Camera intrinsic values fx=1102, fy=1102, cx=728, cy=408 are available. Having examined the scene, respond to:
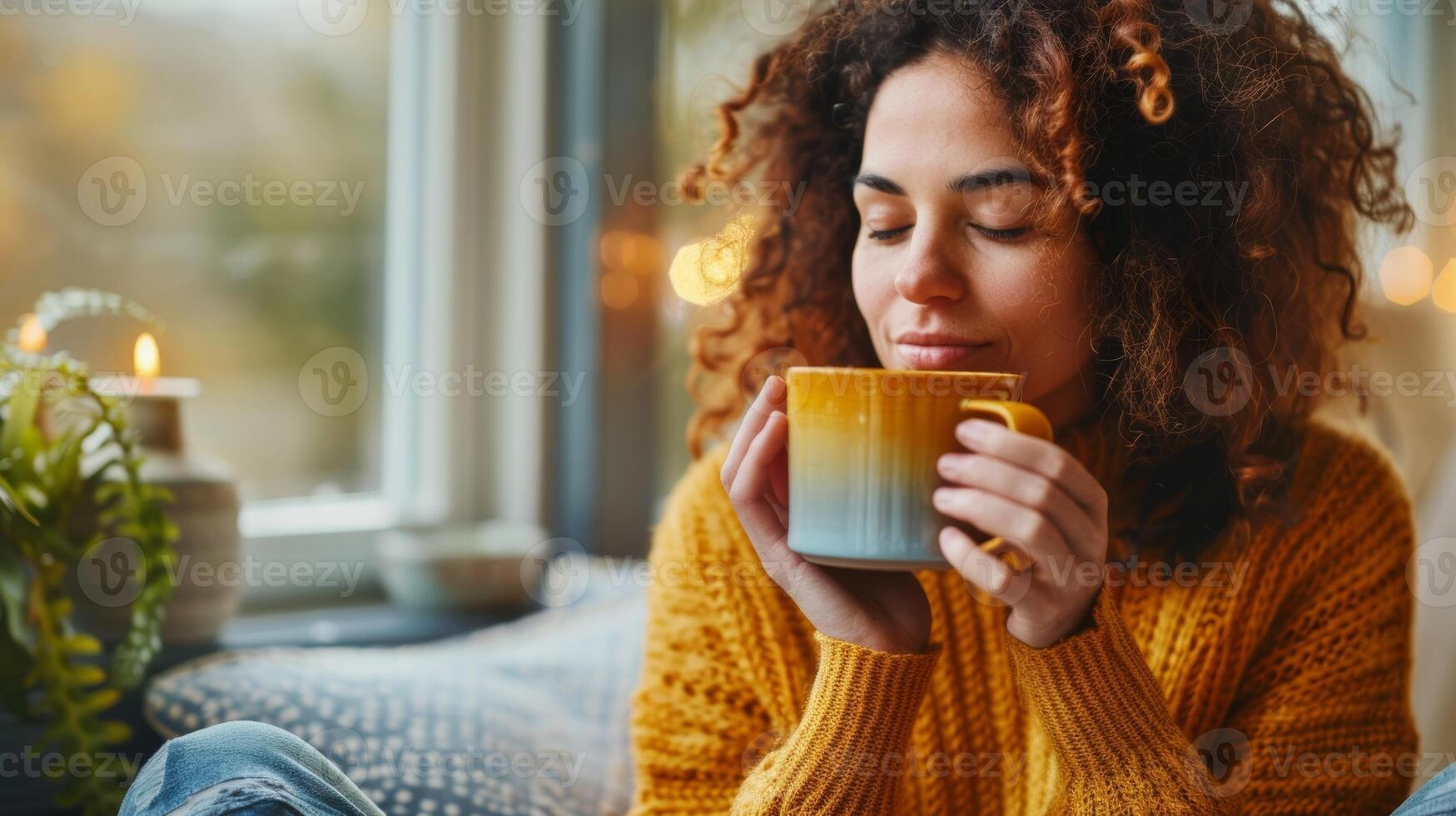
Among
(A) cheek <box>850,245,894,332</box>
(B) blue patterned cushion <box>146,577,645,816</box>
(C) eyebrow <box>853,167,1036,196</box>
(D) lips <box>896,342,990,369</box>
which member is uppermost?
(C) eyebrow <box>853,167,1036,196</box>

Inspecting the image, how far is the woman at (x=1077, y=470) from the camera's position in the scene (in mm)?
817

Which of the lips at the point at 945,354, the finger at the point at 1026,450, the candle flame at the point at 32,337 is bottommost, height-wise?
the finger at the point at 1026,450

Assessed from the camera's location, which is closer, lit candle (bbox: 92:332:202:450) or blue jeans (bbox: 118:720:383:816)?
blue jeans (bbox: 118:720:383:816)

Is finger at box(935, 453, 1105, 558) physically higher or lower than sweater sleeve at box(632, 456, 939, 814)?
higher

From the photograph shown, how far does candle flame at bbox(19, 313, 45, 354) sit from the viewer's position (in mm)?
1050

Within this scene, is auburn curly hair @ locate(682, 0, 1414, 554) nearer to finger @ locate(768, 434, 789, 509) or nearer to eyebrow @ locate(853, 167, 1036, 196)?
eyebrow @ locate(853, 167, 1036, 196)

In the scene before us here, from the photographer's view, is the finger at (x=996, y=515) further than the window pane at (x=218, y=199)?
No

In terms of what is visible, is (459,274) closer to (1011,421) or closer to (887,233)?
(887,233)

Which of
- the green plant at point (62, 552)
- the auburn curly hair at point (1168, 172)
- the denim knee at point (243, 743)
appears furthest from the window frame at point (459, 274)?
the denim knee at point (243, 743)

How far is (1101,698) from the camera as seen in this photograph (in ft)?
2.63

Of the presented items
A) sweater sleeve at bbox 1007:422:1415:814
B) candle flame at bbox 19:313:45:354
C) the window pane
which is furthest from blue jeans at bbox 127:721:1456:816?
the window pane

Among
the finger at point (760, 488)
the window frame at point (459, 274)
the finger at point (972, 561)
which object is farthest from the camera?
the window frame at point (459, 274)

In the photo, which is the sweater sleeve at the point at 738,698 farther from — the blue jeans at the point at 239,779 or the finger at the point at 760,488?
the blue jeans at the point at 239,779

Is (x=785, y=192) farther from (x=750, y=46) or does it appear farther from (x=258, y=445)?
(x=258, y=445)
